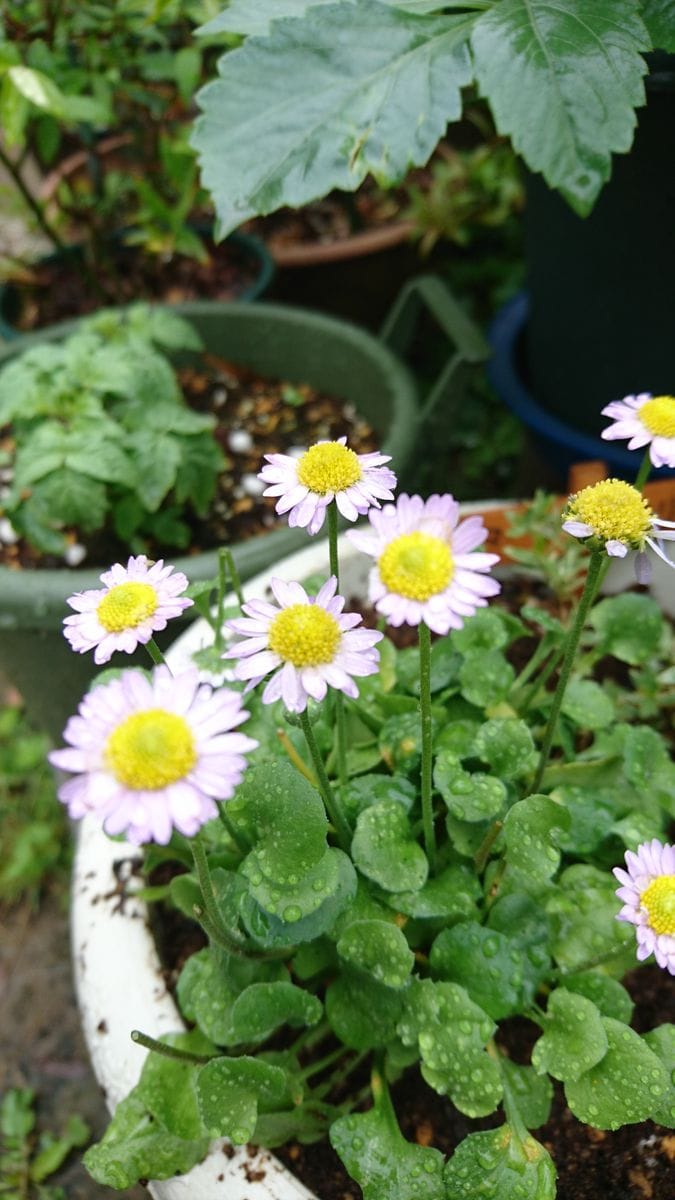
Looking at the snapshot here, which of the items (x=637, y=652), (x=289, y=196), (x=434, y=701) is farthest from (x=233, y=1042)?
(x=289, y=196)

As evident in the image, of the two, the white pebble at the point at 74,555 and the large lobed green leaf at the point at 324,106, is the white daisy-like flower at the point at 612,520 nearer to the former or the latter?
the large lobed green leaf at the point at 324,106

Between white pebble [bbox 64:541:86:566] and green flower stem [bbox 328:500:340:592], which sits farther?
white pebble [bbox 64:541:86:566]

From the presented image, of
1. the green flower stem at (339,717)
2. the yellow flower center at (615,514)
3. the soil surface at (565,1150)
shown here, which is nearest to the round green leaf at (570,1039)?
the soil surface at (565,1150)

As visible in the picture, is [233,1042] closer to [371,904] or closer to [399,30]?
[371,904]

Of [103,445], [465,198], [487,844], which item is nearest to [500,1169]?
[487,844]

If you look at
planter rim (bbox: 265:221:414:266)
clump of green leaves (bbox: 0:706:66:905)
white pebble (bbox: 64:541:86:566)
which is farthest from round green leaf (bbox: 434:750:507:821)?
planter rim (bbox: 265:221:414:266)

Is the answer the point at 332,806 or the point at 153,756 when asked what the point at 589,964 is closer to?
the point at 332,806

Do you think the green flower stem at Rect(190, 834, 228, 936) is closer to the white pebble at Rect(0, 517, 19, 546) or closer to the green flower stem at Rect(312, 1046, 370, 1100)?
the green flower stem at Rect(312, 1046, 370, 1100)
